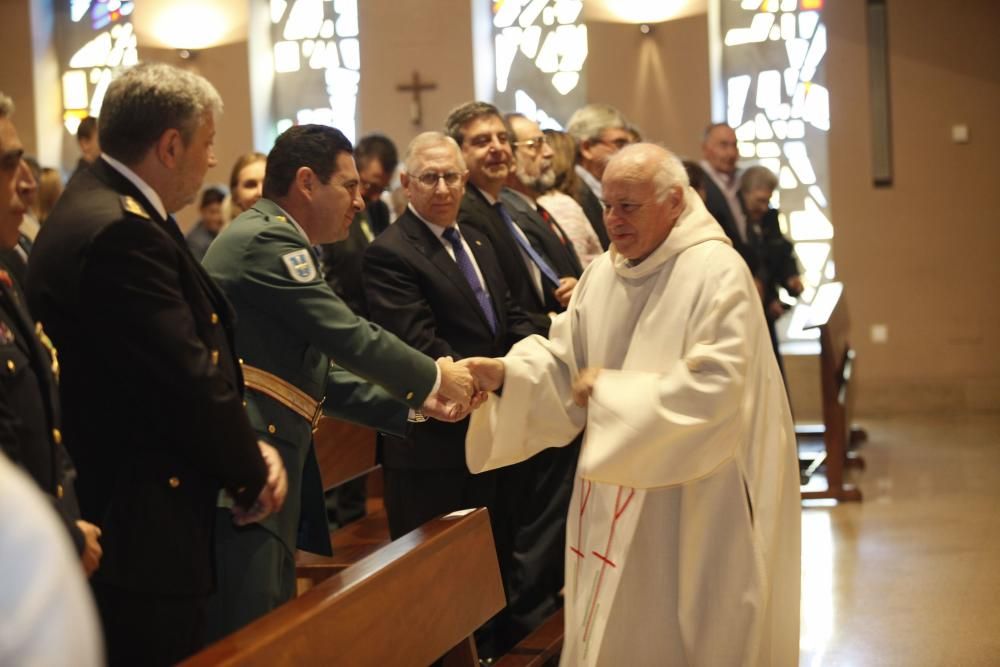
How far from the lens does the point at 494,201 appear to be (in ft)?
15.4

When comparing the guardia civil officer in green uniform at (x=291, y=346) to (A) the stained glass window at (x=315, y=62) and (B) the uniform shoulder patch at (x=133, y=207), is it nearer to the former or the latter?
(B) the uniform shoulder patch at (x=133, y=207)

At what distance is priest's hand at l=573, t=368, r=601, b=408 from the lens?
3.33m

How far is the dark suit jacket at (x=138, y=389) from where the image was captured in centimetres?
236

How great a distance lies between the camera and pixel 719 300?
3.28 m

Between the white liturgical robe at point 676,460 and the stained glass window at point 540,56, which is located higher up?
the stained glass window at point 540,56

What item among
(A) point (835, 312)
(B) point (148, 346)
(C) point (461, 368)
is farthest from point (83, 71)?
(B) point (148, 346)

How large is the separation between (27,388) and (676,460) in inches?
66.4

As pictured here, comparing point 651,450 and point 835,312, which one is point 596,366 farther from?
point 835,312

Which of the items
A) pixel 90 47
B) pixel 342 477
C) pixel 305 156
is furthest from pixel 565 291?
pixel 90 47

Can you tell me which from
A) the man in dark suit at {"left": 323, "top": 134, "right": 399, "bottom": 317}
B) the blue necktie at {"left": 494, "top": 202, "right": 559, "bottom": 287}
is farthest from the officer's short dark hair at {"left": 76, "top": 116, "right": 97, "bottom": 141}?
the blue necktie at {"left": 494, "top": 202, "right": 559, "bottom": 287}

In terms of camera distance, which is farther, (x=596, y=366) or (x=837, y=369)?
(x=837, y=369)

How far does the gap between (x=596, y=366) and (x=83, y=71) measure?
366 inches

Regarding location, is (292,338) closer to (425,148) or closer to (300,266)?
(300,266)

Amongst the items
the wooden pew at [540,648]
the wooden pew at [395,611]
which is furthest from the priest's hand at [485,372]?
the wooden pew at [540,648]
